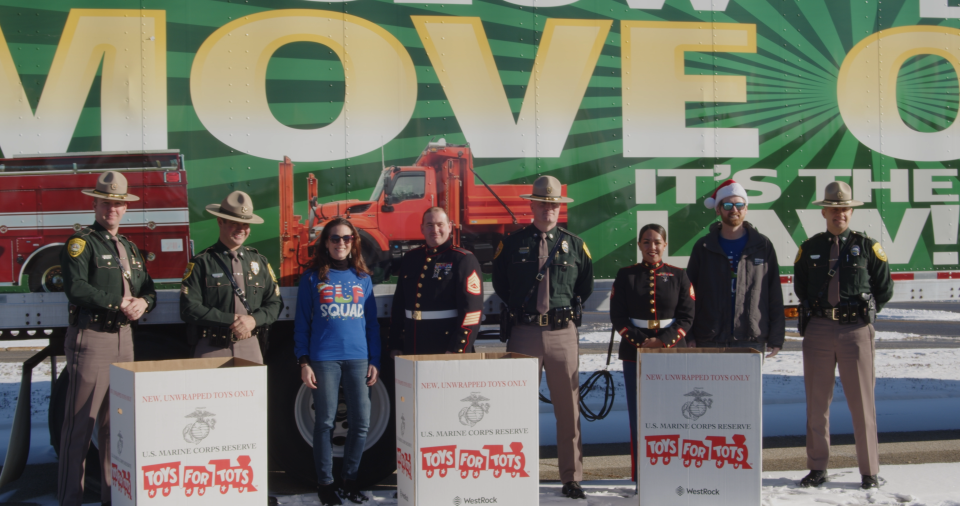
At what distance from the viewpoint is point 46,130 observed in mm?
4000

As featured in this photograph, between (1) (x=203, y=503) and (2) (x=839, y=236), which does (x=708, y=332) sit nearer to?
(2) (x=839, y=236)

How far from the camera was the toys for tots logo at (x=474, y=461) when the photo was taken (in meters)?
3.35

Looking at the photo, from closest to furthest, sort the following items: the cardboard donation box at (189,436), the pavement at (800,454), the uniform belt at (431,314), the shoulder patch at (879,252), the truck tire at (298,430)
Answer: the cardboard donation box at (189,436)
the uniform belt at (431,314)
the shoulder patch at (879,252)
the truck tire at (298,430)
the pavement at (800,454)

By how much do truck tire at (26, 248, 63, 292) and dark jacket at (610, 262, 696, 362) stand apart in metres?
3.51

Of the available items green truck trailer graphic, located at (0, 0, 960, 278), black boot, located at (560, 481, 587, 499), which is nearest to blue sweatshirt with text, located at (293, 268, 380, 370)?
green truck trailer graphic, located at (0, 0, 960, 278)

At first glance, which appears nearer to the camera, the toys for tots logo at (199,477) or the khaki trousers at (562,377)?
the toys for tots logo at (199,477)

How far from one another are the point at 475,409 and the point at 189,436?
54.7 inches

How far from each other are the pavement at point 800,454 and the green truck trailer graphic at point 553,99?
1591mm

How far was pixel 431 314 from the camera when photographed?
400cm

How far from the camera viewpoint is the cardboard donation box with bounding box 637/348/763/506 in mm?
3623

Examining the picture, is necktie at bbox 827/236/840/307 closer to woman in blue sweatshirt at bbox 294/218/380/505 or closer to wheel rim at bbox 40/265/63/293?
woman in blue sweatshirt at bbox 294/218/380/505

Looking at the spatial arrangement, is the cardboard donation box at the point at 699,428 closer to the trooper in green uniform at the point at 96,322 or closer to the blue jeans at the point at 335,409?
the blue jeans at the point at 335,409

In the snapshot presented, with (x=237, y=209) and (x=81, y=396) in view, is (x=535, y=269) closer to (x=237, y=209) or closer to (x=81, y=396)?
(x=237, y=209)

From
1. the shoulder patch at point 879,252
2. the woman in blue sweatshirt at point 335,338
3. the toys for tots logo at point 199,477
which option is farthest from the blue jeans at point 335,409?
the shoulder patch at point 879,252
